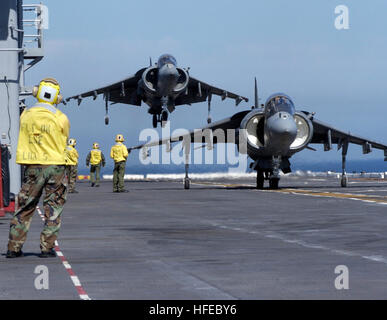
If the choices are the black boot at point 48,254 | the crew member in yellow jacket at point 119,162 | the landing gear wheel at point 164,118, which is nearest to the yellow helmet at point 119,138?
the crew member in yellow jacket at point 119,162

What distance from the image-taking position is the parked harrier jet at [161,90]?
46.8 metres

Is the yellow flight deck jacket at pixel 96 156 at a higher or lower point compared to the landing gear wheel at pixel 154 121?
lower

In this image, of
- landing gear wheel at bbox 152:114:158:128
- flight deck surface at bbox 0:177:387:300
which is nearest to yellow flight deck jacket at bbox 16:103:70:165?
flight deck surface at bbox 0:177:387:300

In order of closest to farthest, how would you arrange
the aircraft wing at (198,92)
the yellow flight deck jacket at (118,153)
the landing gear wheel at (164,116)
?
the yellow flight deck jacket at (118,153) → the landing gear wheel at (164,116) → the aircraft wing at (198,92)

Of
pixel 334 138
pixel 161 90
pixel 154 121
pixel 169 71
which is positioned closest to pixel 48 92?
pixel 334 138

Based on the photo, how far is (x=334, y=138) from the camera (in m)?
40.6

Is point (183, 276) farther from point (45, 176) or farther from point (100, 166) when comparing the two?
point (100, 166)

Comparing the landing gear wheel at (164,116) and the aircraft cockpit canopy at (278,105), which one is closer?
the aircraft cockpit canopy at (278,105)

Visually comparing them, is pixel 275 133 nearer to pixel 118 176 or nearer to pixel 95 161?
pixel 118 176

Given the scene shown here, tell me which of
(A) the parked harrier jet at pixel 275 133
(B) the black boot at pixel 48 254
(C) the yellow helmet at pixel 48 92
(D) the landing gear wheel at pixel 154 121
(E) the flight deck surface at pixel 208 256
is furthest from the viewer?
(D) the landing gear wheel at pixel 154 121

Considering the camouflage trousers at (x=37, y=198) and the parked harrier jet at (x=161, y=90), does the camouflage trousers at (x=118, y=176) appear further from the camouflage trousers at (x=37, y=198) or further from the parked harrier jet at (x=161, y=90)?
the camouflage trousers at (x=37, y=198)

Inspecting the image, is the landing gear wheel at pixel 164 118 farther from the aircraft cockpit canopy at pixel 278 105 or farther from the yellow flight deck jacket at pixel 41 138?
the yellow flight deck jacket at pixel 41 138

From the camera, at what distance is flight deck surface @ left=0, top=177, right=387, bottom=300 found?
805 centimetres

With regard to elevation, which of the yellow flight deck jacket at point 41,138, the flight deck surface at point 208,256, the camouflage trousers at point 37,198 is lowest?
the flight deck surface at point 208,256
